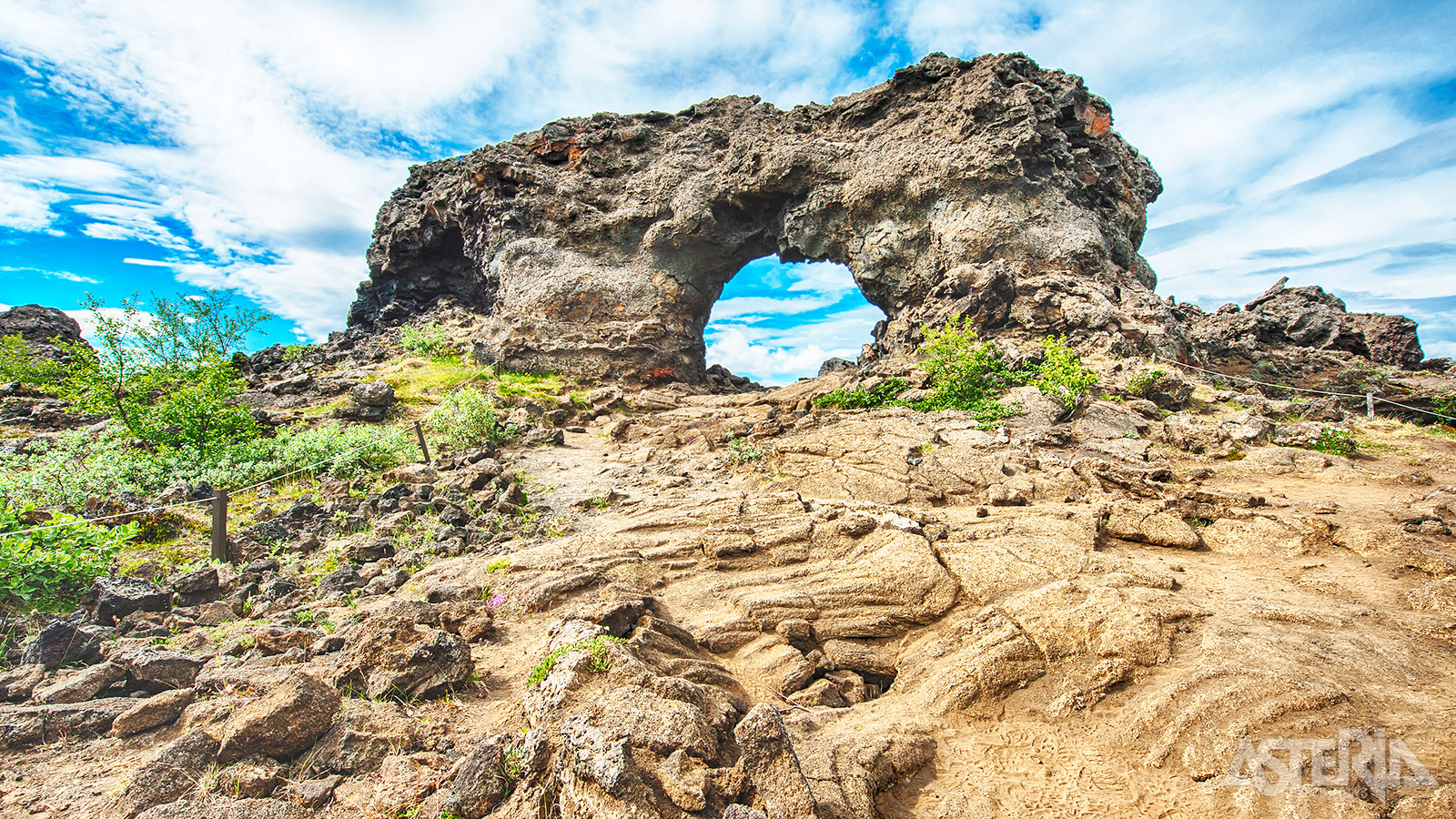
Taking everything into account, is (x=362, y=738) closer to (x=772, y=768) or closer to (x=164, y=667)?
(x=164, y=667)

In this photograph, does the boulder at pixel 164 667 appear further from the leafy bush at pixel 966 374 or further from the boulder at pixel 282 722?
the leafy bush at pixel 966 374

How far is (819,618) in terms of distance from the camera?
6.53 meters

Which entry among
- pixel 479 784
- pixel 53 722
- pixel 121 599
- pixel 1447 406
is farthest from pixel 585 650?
pixel 1447 406

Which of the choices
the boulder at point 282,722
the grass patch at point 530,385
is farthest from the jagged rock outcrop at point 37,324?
the boulder at point 282,722

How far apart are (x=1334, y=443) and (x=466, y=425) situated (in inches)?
821

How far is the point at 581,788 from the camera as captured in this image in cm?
343

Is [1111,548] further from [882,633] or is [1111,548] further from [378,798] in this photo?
[378,798]

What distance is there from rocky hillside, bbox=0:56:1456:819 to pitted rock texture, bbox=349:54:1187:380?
11.7 ft

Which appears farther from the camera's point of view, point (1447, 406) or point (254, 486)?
point (1447, 406)

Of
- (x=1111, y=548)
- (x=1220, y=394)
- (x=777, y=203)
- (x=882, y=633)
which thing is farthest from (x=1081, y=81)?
(x=882, y=633)

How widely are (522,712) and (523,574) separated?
3.20 m

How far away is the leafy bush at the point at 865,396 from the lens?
57.3 ft

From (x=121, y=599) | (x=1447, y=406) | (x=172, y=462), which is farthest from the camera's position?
(x=1447, y=406)

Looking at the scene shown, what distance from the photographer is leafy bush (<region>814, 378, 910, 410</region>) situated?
17.5m
